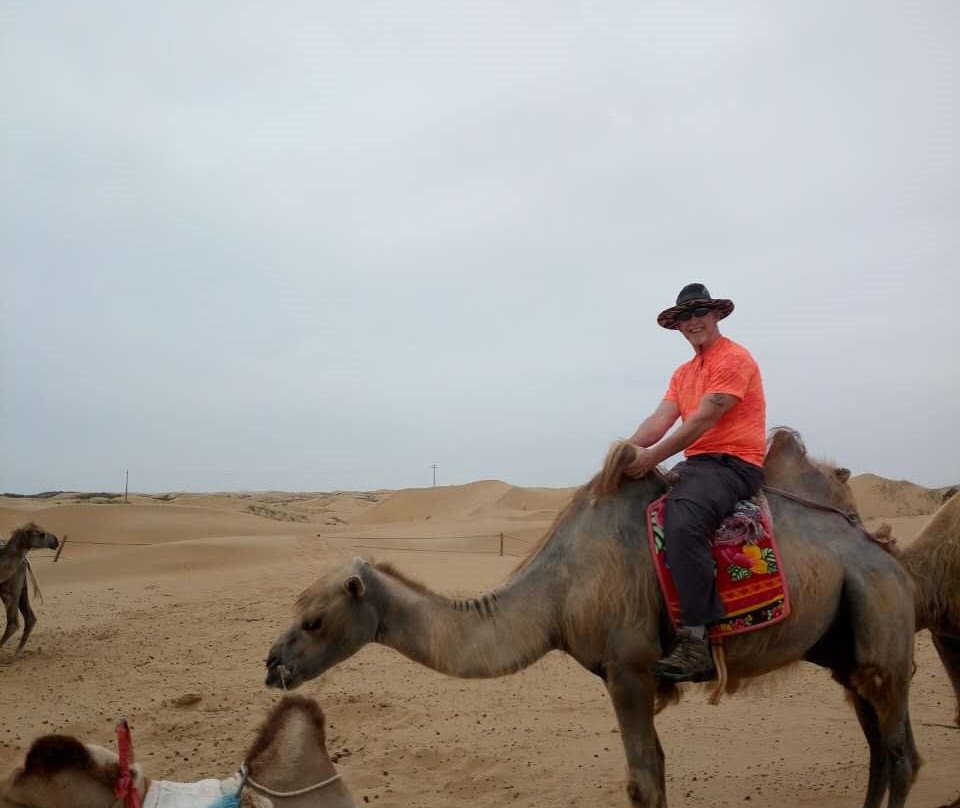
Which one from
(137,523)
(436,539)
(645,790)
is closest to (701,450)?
(645,790)

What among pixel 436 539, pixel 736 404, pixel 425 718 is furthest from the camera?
pixel 436 539

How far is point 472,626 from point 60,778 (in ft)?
7.00

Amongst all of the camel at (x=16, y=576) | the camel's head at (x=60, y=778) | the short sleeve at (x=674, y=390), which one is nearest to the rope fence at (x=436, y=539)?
the camel at (x=16, y=576)

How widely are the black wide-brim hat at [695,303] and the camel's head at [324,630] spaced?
2.54 meters

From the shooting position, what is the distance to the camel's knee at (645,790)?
425 centimetres

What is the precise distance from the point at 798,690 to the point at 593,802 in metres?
4.14

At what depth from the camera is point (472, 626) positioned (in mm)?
4512

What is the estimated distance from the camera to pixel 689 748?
6883 mm

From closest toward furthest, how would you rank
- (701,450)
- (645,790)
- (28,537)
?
(645,790) → (701,450) → (28,537)

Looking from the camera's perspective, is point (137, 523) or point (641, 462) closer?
point (641, 462)

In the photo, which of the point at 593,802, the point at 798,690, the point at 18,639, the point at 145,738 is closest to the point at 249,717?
the point at 145,738

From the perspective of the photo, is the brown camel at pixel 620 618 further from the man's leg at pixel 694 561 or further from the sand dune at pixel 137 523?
the sand dune at pixel 137 523

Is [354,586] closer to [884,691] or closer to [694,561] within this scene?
[694,561]

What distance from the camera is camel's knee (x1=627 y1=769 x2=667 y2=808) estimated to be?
13.9 ft
